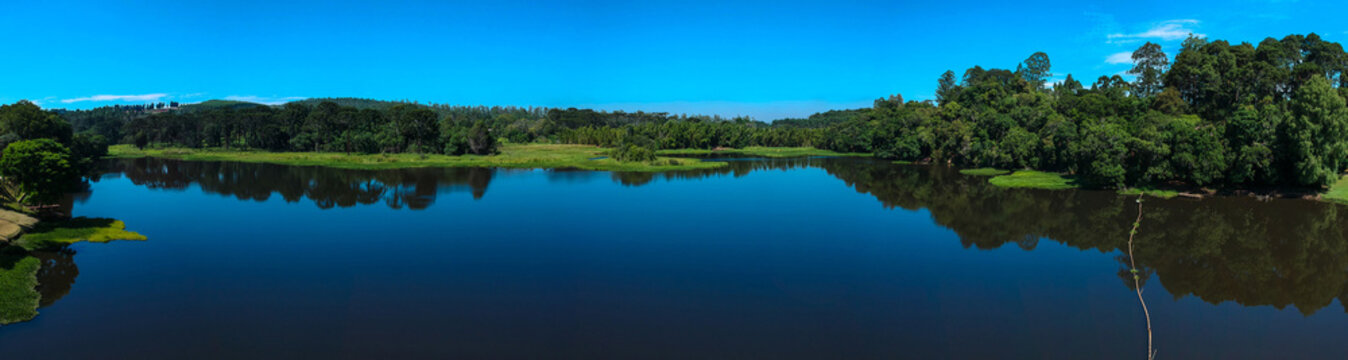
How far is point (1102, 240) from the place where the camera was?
92.0 ft

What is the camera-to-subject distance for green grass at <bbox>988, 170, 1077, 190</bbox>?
48.7m

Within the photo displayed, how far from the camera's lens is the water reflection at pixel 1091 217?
69.4ft

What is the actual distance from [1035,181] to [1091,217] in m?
18.5

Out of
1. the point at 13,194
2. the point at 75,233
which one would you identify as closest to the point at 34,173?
the point at 13,194

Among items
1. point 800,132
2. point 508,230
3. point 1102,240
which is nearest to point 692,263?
Answer: point 508,230

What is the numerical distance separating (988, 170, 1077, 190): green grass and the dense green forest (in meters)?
1.46

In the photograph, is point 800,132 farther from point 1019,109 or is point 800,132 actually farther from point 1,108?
point 1,108

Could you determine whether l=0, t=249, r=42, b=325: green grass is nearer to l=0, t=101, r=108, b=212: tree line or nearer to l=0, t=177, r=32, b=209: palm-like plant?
l=0, t=101, r=108, b=212: tree line

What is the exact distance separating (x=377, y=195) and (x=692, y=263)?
96.5 ft

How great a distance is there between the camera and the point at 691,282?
20422mm

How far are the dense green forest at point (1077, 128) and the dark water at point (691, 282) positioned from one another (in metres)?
3.68

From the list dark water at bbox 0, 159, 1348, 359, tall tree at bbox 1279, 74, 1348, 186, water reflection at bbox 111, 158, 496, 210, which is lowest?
dark water at bbox 0, 159, 1348, 359

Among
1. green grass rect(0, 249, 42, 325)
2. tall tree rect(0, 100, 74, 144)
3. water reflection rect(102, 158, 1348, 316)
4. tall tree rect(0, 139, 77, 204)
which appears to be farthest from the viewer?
tall tree rect(0, 100, 74, 144)

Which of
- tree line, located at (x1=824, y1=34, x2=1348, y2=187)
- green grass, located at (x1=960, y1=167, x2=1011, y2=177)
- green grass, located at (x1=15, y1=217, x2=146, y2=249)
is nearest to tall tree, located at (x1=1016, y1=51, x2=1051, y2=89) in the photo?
tree line, located at (x1=824, y1=34, x2=1348, y2=187)
